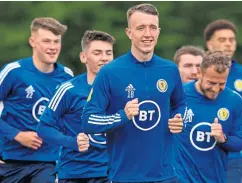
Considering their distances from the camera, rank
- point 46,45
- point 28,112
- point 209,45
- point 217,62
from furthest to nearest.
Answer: point 209,45 < point 46,45 < point 28,112 < point 217,62

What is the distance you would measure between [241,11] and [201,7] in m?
0.95

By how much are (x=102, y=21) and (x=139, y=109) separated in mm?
16417

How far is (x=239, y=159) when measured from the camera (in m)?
12.2

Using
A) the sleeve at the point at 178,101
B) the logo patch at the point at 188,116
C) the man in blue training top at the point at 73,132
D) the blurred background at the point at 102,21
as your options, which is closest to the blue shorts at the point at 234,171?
the logo patch at the point at 188,116

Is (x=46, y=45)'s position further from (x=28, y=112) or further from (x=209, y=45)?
(x=209, y=45)

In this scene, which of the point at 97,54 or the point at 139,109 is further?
the point at 97,54

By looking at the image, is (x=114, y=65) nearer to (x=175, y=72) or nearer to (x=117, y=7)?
(x=175, y=72)

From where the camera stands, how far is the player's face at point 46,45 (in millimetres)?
11875

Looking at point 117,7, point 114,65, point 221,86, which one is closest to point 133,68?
point 114,65

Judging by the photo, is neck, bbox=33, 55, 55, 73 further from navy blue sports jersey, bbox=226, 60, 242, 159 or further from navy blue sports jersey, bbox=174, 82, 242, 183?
navy blue sports jersey, bbox=226, 60, 242, 159

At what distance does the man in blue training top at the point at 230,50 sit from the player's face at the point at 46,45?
1.81 metres

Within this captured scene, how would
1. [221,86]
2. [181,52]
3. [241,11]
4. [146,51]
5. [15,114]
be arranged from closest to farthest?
[146,51] → [221,86] → [15,114] → [181,52] → [241,11]

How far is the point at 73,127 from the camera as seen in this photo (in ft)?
36.2

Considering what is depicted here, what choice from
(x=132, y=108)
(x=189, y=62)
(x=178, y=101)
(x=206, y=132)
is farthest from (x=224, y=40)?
(x=132, y=108)
